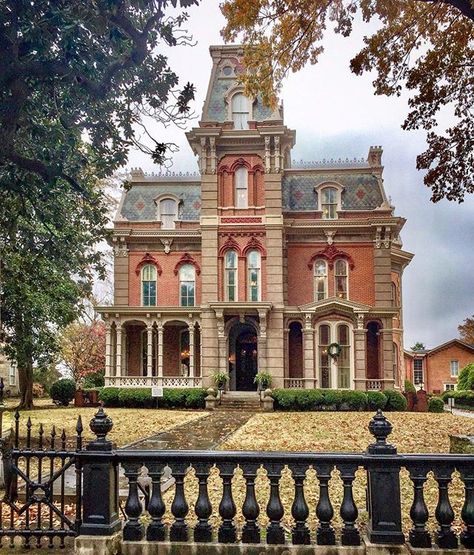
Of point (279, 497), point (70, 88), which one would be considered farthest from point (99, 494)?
point (70, 88)

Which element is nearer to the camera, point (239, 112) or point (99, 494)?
point (99, 494)

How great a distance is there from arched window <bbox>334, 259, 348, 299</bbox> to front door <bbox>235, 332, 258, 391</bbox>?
4922 mm

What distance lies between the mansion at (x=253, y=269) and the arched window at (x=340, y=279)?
0.05 metres

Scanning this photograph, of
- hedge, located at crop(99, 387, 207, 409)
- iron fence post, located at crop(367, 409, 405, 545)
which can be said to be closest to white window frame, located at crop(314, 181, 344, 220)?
hedge, located at crop(99, 387, 207, 409)

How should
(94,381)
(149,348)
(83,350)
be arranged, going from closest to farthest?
(149,348)
(94,381)
(83,350)

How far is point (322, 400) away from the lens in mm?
26422

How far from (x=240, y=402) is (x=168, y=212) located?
441 inches

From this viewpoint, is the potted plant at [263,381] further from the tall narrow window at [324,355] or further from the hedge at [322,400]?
the tall narrow window at [324,355]

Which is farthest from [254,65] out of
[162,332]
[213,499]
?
[162,332]

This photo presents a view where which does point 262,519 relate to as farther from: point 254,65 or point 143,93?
point 254,65

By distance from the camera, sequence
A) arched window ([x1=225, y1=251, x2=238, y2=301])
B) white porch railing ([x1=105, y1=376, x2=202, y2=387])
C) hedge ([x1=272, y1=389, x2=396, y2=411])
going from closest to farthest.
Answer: hedge ([x1=272, y1=389, x2=396, y2=411])
white porch railing ([x1=105, y1=376, x2=202, y2=387])
arched window ([x1=225, y1=251, x2=238, y2=301])

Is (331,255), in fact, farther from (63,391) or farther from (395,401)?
(63,391)

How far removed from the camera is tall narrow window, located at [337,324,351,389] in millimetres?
28312

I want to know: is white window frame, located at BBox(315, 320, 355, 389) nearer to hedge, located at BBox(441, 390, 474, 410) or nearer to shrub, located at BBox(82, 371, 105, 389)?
hedge, located at BBox(441, 390, 474, 410)
